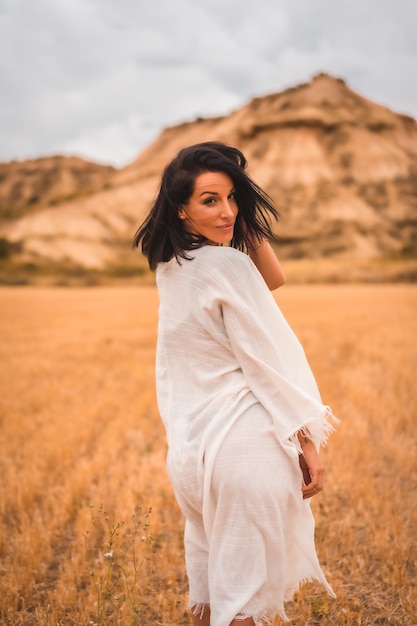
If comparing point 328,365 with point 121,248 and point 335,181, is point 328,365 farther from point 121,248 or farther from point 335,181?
point 335,181

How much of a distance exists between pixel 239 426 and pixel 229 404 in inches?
3.6

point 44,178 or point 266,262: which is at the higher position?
point 44,178

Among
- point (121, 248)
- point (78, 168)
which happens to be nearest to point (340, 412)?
point (121, 248)

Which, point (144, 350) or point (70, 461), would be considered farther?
point (144, 350)

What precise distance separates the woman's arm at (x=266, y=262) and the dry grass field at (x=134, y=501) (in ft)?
3.97

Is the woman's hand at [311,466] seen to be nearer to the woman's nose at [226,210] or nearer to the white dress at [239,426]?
the white dress at [239,426]

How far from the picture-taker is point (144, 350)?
40.7 ft

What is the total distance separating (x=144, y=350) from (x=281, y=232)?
239ft

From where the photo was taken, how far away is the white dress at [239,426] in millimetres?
1852

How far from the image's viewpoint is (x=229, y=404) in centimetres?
192

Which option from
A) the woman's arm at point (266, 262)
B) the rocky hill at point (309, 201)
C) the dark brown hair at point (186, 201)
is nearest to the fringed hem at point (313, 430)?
the woman's arm at point (266, 262)

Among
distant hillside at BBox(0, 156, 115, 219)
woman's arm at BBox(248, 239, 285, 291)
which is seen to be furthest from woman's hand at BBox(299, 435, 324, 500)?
distant hillside at BBox(0, 156, 115, 219)

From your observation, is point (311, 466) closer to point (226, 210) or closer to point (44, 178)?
point (226, 210)

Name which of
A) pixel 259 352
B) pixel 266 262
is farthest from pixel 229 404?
pixel 266 262
